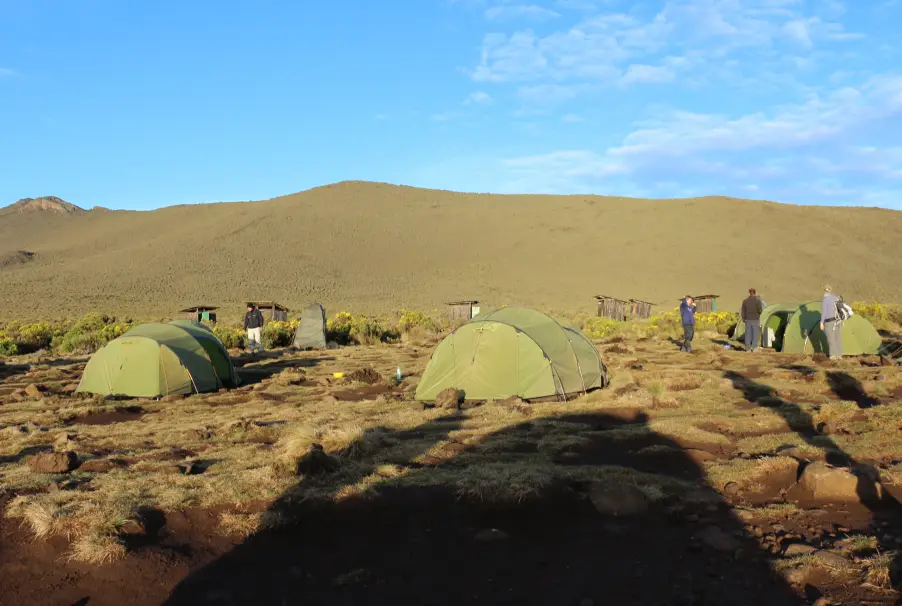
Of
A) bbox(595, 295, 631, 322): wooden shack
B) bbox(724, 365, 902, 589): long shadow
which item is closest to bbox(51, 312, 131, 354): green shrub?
bbox(724, 365, 902, 589): long shadow

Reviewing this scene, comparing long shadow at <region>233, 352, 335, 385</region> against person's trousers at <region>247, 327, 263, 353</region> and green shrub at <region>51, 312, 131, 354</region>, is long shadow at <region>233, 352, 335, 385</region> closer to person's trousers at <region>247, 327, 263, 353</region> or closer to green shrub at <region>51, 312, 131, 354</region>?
person's trousers at <region>247, 327, 263, 353</region>

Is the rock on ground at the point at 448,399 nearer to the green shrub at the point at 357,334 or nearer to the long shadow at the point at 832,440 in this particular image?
the long shadow at the point at 832,440

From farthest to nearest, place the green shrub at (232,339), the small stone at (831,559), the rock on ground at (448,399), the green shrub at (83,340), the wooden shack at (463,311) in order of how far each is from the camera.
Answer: the wooden shack at (463,311)
the green shrub at (232,339)
the green shrub at (83,340)
the rock on ground at (448,399)
the small stone at (831,559)

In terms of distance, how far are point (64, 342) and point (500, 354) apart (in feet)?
64.9

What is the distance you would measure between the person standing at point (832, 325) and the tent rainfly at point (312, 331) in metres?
16.7

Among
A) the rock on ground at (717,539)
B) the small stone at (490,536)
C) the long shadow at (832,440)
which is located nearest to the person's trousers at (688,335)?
the long shadow at (832,440)

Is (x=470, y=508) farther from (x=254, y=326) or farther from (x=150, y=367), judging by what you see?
(x=254, y=326)

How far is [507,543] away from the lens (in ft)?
19.6

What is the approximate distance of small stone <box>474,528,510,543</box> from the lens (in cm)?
601

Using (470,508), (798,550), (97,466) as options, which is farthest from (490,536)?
(97,466)

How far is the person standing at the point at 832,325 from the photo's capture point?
56.7 feet

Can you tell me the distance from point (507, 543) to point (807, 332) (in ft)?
54.5

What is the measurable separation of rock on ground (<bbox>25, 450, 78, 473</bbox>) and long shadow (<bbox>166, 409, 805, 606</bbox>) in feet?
9.79

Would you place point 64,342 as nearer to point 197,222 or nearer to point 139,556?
point 139,556
